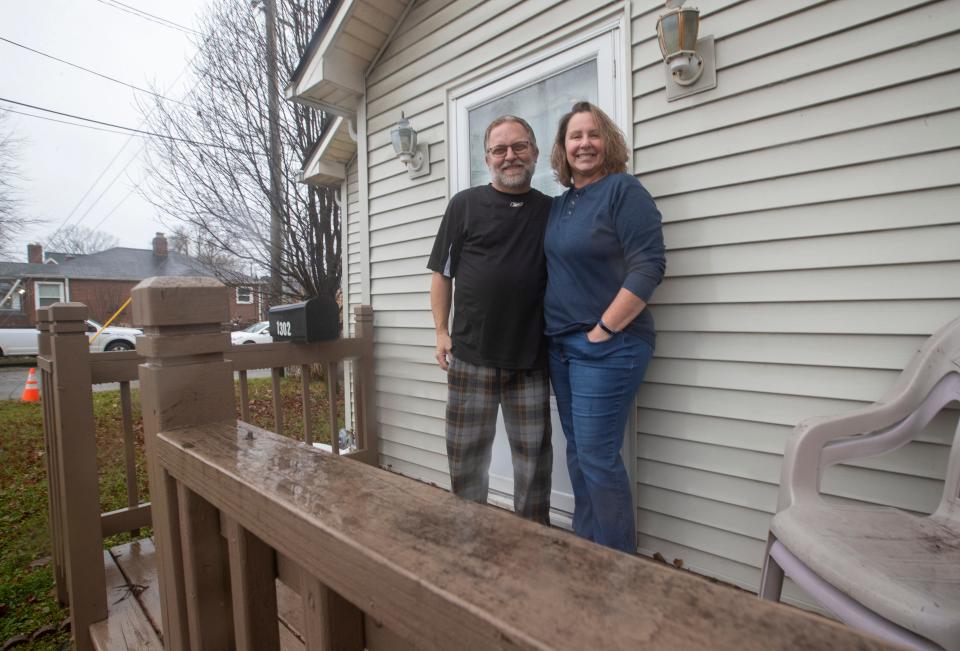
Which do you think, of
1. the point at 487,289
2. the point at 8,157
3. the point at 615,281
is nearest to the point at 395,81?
the point at 487,289

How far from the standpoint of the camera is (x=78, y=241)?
79.8 feet

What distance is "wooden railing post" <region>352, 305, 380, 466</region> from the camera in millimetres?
3283

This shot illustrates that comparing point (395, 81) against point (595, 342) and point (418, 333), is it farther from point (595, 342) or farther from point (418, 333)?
point (595, 342)

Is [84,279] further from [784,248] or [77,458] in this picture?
[784,248]

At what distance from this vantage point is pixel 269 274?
24.6ft

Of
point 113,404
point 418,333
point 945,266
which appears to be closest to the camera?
point 945,266

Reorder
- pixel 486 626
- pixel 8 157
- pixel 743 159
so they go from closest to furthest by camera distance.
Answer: pixel 486 626 → pixel 743 159 → pixel 8 157

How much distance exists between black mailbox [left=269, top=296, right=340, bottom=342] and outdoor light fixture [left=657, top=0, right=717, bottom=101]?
202 centimetres

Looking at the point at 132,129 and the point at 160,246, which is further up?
the point at 132,129

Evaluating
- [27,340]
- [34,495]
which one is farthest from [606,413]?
[27,340]

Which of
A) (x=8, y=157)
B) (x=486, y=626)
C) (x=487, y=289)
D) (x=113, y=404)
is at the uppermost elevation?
(x=8, y=157)

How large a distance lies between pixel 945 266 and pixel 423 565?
6.04 ft

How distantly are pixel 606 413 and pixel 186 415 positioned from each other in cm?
122

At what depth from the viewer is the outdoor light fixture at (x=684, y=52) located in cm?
179
